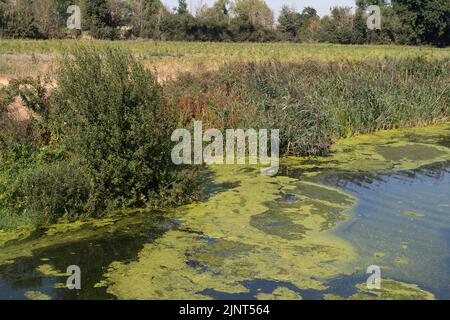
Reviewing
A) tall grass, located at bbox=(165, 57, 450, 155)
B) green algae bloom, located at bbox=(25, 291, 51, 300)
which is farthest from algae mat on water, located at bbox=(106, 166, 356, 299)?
tall grass, located at bbox=(165, 57, 450, 155)

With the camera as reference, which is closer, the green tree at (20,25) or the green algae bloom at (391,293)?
the green algae bloom at (391,293)

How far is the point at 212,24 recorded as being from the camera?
59.0m

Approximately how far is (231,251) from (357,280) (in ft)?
4.68

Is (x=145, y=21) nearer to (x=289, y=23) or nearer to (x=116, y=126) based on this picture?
(x=289, y=23)

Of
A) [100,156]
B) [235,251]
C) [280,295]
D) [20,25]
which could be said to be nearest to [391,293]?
[280,295]

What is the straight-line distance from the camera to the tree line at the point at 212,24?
46844mm

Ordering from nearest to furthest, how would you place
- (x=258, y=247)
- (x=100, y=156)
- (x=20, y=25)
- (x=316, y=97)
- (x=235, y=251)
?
(x=235, y=251) < (x=258, y=247) < (x=100, y=156) < (x=316, y=97) < (x=20, y=25)

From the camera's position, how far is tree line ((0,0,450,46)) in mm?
46844

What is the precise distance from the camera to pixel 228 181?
29.8ft

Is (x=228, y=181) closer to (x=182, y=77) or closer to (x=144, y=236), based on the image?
(x=144, y=236)

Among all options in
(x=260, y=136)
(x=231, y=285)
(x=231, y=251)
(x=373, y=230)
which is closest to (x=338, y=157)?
(x=260, y=136)

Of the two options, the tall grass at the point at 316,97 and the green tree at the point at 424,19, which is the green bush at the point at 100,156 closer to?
the tall grass at the point at 316,97

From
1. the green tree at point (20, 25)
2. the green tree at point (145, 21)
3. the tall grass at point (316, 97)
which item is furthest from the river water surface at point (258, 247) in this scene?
the green tree at point (145, 21)

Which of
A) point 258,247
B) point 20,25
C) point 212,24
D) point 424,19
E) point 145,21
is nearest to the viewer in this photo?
point 258,247
